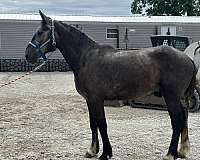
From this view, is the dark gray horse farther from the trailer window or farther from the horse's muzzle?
the trailer window

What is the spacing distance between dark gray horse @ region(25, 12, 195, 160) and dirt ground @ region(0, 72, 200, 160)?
0.68 metres

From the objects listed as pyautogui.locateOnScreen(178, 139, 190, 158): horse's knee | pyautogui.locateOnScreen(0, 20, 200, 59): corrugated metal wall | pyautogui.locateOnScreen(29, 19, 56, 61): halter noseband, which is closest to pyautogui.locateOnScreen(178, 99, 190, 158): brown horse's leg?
pyautogui.locateOnScreen(178, 139, 190, 158): horse's knee

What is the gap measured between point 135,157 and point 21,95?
8378mm

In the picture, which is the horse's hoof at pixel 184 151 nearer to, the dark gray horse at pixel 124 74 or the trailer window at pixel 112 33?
the dark gray horse at pixel 124 74

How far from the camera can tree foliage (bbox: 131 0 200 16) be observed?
4647 cm

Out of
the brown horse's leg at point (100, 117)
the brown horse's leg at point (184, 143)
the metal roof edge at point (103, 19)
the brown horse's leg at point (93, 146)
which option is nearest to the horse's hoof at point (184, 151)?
the brown horse's leg at point (184, 143)

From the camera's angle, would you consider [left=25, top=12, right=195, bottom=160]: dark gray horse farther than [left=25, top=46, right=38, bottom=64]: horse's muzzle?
No

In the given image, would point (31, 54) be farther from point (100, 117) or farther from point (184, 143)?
point (184, 143)

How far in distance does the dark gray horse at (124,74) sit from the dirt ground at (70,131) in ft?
2.22

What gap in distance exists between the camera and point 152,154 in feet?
20.7

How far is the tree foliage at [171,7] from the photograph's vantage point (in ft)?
152

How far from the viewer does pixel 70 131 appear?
8.02 metres

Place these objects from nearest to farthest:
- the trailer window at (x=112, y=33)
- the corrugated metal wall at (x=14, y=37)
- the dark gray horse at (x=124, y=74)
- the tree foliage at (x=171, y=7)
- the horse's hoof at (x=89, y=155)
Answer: the dark gray horse at (x=124, y=74) < the horse's hoof at (x=89, y=155) < the corrugated metal wall at (x=14, y=37) < the trailer window at (x=112, y=33) < the tree foliage at (x=171, y=7)

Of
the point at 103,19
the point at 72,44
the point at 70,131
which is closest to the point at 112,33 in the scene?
the point at 103,19
